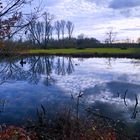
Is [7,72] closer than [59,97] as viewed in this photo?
No

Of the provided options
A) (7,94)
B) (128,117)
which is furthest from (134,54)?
(128,117)

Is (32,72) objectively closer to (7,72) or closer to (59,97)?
(7,72)

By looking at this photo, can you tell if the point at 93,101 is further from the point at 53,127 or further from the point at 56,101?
the point at 53,127

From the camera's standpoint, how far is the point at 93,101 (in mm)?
19484

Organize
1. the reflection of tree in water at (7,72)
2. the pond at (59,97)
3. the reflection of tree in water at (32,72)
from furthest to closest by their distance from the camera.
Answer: the reflection of tree in water at (32,72), the pond at (59,97), the reflection of tree in water at (7,72)

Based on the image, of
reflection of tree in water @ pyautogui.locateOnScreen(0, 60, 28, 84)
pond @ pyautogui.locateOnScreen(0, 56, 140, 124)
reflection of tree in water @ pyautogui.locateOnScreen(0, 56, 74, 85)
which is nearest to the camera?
reflection of tree in water @ pyautogui.locateOnScreen(0, 60, 28, 84)

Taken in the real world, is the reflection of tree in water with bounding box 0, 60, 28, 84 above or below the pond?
above

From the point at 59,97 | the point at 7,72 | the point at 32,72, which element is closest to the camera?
the point at 59,97

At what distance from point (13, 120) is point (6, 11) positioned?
9.22 metres

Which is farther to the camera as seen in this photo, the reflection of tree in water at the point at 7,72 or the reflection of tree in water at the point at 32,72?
the reflection of tree in water at the point at 32,72

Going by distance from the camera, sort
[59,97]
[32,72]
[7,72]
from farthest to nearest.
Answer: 1. [32,72]
2. [7,72]
3. [59,97]

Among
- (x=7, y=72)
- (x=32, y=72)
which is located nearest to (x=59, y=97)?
(x=7, y=72)

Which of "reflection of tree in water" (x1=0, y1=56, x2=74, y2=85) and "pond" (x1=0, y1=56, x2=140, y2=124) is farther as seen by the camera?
"reflection of tree in water" (x1=0, y1=56, x2=74, y2=85)

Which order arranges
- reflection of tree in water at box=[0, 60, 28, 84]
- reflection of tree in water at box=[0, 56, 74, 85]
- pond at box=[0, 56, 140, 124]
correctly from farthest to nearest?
reflection of tree in water at box=[0, 56, 74, 85] → pond at box=[0, 56, 140, 124] → reflection of tree in water at box=[0, 60, 28, 84]
